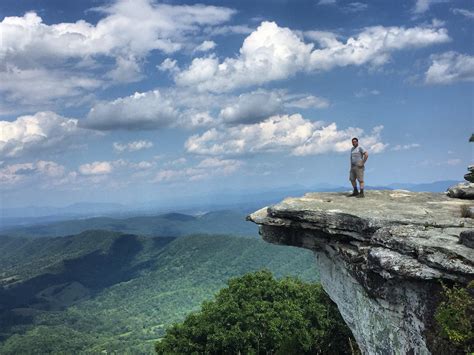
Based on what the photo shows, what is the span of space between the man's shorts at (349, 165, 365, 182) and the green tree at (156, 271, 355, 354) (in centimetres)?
2038

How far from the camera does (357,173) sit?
23.2 metres

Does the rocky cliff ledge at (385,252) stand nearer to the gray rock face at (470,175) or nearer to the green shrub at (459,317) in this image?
the green shrub at (459,317)

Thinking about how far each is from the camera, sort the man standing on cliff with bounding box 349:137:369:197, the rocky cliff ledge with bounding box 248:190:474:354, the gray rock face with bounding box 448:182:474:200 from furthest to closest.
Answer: the man standing on cliff with bounding box 349:137:369:197
the gray rock face with bounding box 448:182:474:200
the rocky cliff ledge with bounding box 248:190:474:354

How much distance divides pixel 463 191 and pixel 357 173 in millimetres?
5773

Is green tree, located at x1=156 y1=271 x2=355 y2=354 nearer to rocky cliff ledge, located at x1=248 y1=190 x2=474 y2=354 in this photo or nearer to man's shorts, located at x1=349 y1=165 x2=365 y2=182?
rocky cliff ledge, located at x1=248 y1=190 x2=474 y2=354

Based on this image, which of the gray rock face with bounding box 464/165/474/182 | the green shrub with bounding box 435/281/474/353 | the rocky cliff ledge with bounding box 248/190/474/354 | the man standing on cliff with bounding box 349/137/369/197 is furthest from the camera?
the gray rock face with bounding box 464/165/474/182

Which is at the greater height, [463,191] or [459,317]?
[463,191]

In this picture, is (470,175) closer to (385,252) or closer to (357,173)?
(357,173)

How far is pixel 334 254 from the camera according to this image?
20.7 m

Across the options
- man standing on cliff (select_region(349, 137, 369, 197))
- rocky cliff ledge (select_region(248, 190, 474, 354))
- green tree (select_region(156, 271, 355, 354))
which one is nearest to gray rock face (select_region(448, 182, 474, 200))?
rocky cliff ledge (select_region(248, 190, 474, 354))

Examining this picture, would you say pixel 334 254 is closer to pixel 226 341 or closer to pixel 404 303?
pixel 404 303

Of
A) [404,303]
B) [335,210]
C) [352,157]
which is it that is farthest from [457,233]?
[352,157]

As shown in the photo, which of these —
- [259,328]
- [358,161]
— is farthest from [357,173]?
[259,328]

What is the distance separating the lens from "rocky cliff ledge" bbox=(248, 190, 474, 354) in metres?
13.7
